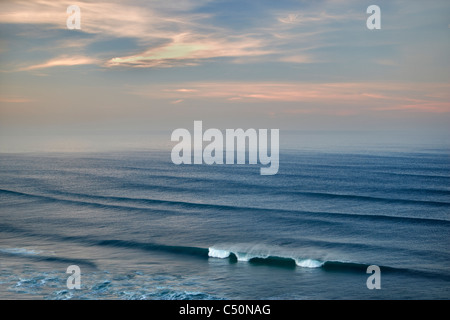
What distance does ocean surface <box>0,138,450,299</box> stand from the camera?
22.6 metres

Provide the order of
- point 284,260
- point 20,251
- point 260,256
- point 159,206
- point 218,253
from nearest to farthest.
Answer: point 284,260 < point 260,256 < point 218,253 < point 20,251 < point 159,206

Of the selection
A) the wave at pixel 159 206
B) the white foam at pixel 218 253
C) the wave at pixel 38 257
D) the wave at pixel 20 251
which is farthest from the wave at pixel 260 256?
the wave at pixel 20 251

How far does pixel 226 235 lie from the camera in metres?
33.4

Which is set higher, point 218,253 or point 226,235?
point 226,235

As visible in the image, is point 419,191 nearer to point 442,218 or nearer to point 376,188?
point 376,188

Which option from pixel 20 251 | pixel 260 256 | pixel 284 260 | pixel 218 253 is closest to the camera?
pixel 284 260

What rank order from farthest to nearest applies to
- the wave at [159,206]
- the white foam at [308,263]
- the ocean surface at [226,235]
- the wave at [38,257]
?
the wave at [159,206], the wave at [38,257], the white foam at [308,263], the ocean surface at [226,235]

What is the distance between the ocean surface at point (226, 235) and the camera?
22578 mm

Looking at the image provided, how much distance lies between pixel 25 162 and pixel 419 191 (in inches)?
3091

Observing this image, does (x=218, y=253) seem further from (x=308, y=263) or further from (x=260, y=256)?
(x=308, y=263)

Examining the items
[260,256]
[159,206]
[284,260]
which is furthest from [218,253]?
[159,206]

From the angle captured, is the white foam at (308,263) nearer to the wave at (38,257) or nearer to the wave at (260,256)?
the wave at (260,256)

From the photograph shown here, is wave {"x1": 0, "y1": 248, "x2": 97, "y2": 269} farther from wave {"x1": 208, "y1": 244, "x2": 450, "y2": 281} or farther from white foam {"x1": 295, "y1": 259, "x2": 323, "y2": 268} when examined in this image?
white foam {"x1": 295, "y1": 259, "x2": 323, "y2": 268}
